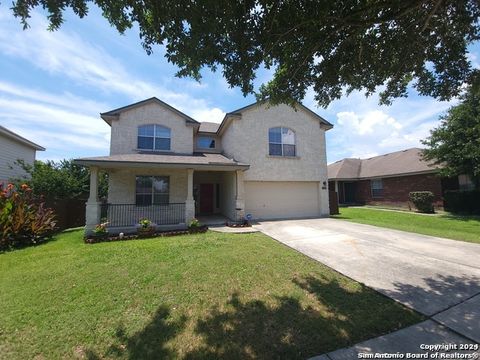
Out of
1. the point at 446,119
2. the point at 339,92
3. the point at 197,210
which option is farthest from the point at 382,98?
the point at 197,210

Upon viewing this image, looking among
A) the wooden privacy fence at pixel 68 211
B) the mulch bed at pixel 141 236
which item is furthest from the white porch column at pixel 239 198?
the wooden privacy fence at pixel 68 211

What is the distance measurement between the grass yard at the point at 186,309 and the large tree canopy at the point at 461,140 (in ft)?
48.2

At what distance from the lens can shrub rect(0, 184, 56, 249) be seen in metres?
9.07

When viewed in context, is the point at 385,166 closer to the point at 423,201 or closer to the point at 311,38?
the point at 423,201

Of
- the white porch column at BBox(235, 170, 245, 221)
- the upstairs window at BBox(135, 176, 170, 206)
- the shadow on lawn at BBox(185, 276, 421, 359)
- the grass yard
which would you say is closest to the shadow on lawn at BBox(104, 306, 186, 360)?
the grass yard

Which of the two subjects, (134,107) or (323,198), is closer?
(134,107)

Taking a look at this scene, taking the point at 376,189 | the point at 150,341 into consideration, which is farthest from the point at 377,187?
the point at 150,341

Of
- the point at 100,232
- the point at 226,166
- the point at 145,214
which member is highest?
the point at 226,166

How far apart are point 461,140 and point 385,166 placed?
8932 mm

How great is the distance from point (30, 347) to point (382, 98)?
33.2ft

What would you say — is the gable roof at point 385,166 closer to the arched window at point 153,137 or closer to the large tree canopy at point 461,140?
the large tree canopy at point 461,140

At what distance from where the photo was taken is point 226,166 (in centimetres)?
1265

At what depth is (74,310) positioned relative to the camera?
161 inches

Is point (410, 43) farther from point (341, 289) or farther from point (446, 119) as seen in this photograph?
point (446, 119)
